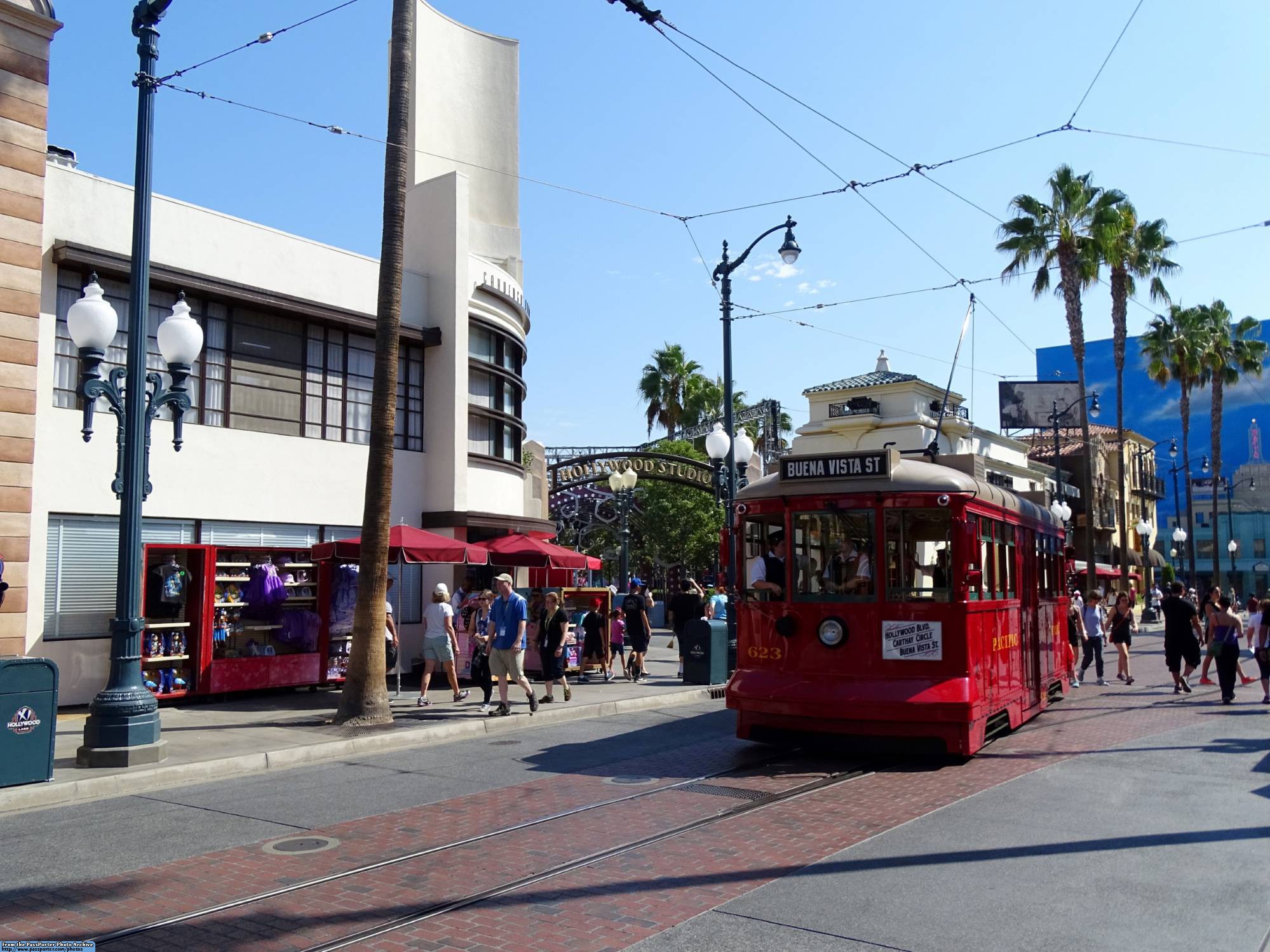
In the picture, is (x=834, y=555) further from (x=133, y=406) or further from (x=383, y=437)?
(x=133, y=406)

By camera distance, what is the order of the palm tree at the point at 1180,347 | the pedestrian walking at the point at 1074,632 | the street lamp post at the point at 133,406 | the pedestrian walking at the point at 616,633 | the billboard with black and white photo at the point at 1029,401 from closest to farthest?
the street lamp post at the point at 133,406 < the pedestrian walking at the point at 1074,632 < the pedestrian walking at the point at 616,633 < the palm tree at the point at 1180,347 < the billboard with black and white photo at the point at 1029,401

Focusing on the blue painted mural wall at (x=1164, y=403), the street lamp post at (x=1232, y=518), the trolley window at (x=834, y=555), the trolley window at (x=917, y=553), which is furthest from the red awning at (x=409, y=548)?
the blue painted mural wall at (x=1164, y=403)

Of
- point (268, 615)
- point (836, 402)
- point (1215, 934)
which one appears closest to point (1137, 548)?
point (836, 402)

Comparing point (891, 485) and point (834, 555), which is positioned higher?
point (891, 485)

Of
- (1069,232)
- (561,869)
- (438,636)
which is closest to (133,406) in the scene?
(438,636)

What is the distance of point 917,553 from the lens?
10625mm

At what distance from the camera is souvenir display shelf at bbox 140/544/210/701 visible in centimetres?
1498

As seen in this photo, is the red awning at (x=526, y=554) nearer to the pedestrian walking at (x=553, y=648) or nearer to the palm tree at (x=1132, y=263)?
the pedestrian walking at (x=553, y=648)

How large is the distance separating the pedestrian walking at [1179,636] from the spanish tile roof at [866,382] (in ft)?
95.1

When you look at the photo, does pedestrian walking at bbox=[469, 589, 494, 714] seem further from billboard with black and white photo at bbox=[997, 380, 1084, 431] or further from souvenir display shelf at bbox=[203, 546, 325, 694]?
billboard with black and white photo at bbox=[997, 380, 1084, 431]

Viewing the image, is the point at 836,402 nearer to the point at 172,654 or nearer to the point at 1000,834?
the point at 172,654

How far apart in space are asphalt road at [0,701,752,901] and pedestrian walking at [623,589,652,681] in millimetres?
5950

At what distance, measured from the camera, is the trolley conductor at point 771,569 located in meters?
11.0

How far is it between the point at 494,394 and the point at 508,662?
8.88 metres
